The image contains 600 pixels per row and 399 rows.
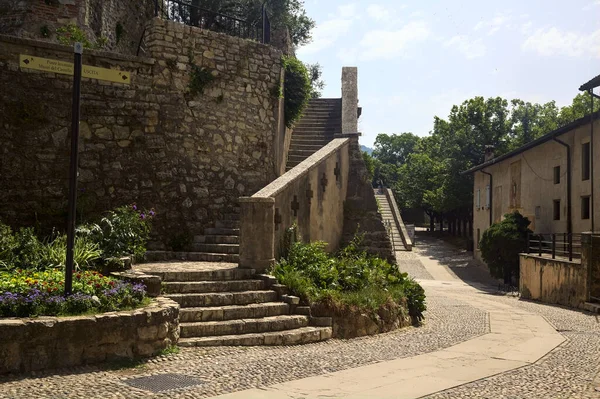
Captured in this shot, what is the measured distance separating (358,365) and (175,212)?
6.25 m

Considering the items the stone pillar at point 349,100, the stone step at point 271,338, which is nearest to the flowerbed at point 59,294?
the stone step at point 271,338

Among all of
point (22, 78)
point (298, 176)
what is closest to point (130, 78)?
point (22, 78)

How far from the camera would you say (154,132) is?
11.8 meters

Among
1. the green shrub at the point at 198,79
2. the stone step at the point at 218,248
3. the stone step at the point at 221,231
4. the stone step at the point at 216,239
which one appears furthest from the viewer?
the green shrub at the point at 198,79

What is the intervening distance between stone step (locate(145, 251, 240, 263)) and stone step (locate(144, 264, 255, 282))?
1.21m

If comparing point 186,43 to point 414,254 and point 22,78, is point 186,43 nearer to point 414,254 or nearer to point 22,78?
point 22,78

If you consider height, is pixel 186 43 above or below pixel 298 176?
above

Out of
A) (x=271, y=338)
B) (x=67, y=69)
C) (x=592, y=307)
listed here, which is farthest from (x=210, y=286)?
(x=592, y=307)

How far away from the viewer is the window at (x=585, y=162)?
69.2 ft

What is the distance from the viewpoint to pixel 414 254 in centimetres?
3878

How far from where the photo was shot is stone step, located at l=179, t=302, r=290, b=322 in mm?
7814

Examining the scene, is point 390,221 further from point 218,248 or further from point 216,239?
point 218,248

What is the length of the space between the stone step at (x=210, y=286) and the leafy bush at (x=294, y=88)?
6.68 meters

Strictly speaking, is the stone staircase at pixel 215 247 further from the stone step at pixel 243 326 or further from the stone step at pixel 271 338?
the stone step at pixel 271 338
